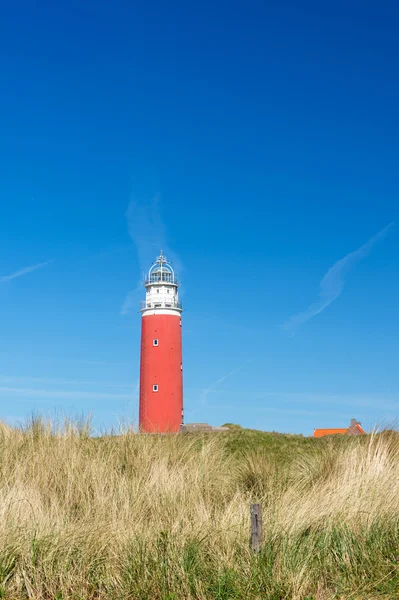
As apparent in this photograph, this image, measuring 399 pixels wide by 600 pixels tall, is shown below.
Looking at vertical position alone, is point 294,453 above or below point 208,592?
above

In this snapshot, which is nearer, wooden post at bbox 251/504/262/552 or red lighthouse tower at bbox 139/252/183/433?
wooden post at bbox 251/504/262/552

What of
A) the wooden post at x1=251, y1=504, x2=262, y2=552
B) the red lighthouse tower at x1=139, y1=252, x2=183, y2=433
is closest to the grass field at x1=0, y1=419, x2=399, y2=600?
the wooden post at x1=251, y1=504, x2=262, y2=552

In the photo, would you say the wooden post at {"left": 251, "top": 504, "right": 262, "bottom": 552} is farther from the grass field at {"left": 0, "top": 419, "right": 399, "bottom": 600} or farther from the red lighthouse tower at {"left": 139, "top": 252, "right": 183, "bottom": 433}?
the red lighthouse tower at {"left": 139, "top": 252, "right": 183, "bottom": 433}

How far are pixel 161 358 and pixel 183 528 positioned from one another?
27.9m

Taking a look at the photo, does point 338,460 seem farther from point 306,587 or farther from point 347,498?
point 306,587

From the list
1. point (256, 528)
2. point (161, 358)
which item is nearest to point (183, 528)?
point (256, 528)

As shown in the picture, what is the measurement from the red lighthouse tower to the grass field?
23897mm

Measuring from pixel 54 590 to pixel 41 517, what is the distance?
1.07 m

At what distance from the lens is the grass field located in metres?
6.41

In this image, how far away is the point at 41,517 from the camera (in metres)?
7.36

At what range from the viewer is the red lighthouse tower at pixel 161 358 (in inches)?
1371

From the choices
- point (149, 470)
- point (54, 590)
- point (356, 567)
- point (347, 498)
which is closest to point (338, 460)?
point (347, 498)

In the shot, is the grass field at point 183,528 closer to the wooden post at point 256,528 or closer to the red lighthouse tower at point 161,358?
the wooden post at point 256,528

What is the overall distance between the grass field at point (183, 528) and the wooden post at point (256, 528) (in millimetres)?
80
